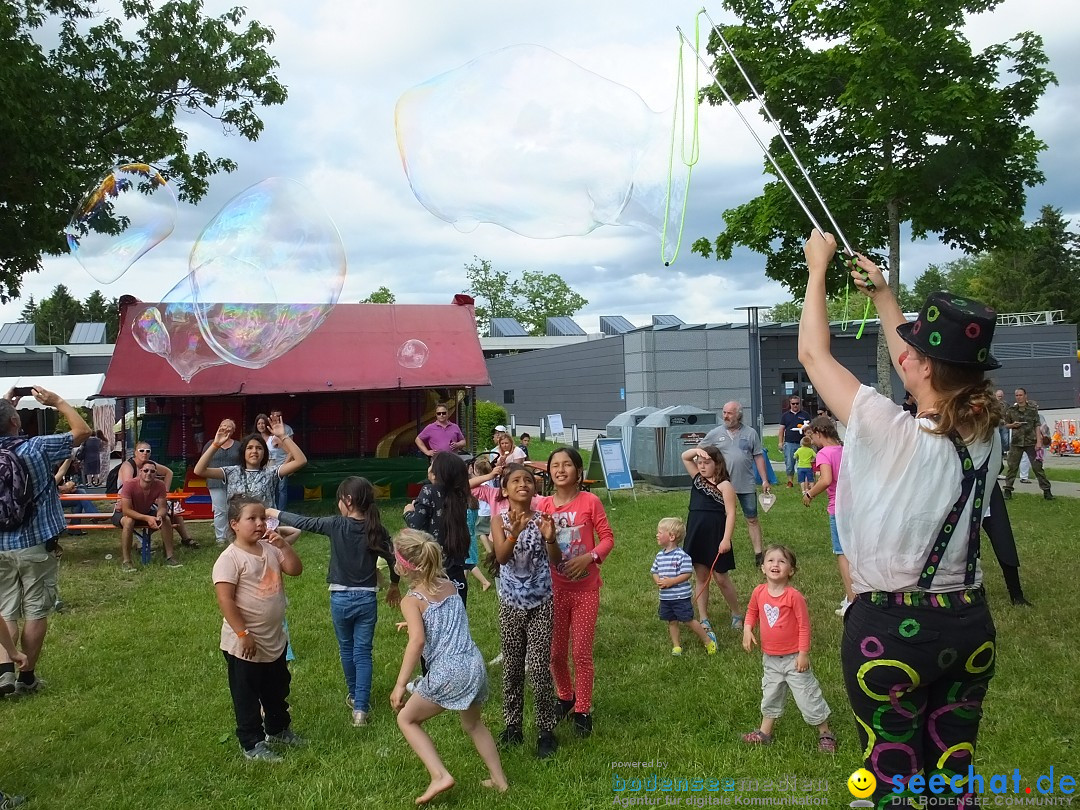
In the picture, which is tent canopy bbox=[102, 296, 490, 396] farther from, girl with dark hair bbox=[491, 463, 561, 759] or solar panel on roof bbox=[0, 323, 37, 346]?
solar panel on roof bbox=[0, 323, 37, 346]

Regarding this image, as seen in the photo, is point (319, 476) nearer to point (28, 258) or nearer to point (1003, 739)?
point (28, 258)

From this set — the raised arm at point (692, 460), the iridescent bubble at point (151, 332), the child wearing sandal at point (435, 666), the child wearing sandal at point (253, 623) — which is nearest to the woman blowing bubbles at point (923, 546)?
the child wearing sandal at point (435, 666)

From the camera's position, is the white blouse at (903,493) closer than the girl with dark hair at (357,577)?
Yes

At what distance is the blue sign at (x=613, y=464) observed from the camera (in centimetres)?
1442

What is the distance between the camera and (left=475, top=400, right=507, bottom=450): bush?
1045 inches

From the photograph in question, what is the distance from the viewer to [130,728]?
195 inches

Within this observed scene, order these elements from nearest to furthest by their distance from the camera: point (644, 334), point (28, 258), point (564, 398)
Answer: point (28, 258) < point (644, 334) < point (564, 398)

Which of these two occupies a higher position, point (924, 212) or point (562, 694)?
point (924, 212)

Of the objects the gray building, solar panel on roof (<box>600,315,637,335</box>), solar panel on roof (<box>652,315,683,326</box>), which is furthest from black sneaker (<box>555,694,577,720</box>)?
solar panel on roof (<box>600,315,637,335</box>)

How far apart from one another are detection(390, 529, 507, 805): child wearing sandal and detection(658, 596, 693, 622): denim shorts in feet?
7.80

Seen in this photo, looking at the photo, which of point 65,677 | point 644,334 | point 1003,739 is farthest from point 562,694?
point 644,334

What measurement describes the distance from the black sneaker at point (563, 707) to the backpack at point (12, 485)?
3.66 meters

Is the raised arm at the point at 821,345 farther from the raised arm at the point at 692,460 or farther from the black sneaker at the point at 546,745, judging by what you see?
the raised arm at the point at 692,460

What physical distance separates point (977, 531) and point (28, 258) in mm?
14945
